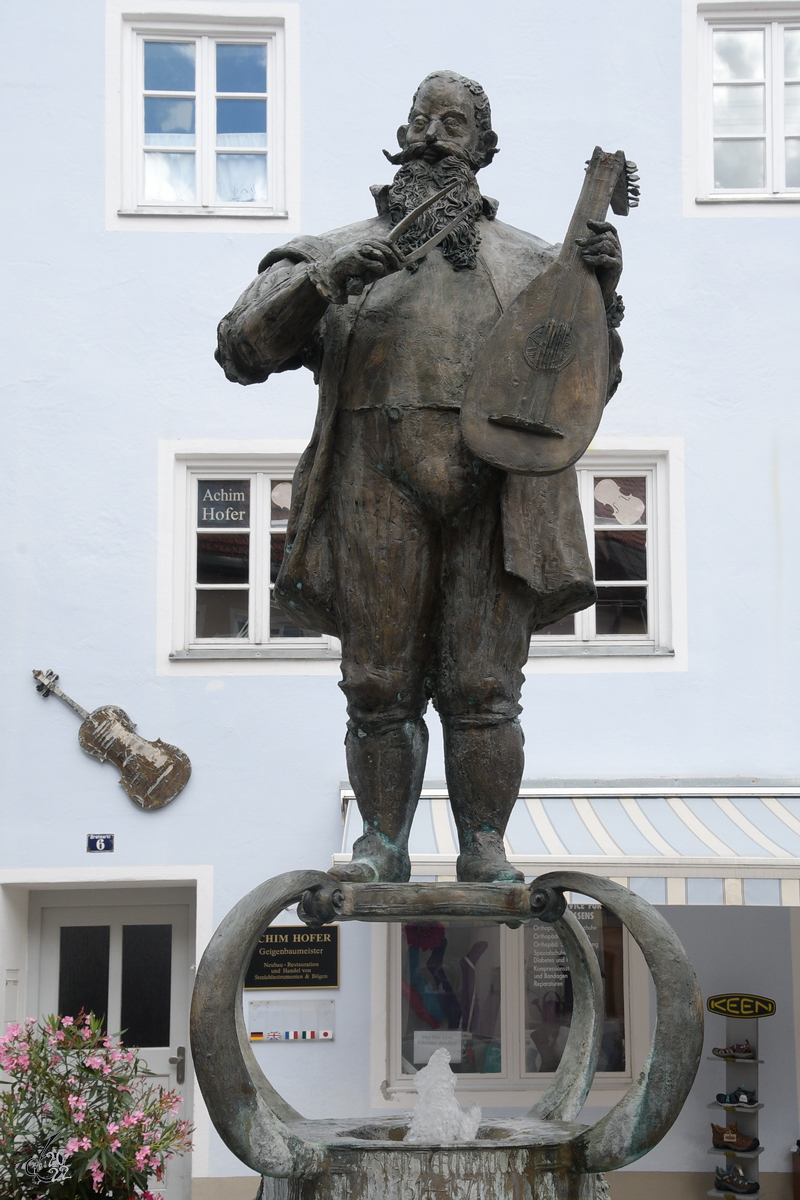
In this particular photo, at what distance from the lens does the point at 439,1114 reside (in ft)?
9.77

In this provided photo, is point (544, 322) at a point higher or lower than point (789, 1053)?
higher

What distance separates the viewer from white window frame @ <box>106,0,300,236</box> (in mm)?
9562

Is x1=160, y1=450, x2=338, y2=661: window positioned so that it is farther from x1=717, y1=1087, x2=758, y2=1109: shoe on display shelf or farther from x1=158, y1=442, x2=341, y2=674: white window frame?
x1=717, y1=1087, x2=758, y2=1109: shoe on display shelf

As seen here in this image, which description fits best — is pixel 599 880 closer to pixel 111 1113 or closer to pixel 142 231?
pixel 111 1113

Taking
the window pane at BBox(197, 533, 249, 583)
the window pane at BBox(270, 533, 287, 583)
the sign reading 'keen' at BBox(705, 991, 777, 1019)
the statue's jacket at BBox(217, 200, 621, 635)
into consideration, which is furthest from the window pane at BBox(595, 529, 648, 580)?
the statue's jacket at BBox(217, 200, 621, 635)

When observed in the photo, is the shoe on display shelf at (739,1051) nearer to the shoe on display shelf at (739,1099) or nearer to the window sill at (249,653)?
the shoe on display shelf at (739,1099)

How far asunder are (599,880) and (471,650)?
528mm

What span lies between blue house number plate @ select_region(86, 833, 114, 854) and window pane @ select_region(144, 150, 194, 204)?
13.2 ft

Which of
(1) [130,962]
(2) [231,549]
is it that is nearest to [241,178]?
(2) [231,549]

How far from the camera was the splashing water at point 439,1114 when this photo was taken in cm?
296

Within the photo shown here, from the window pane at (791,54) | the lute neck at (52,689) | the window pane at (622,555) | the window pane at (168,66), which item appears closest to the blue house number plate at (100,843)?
the lute neck at (52,689)

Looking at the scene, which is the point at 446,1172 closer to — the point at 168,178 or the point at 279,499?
the point at 279,499

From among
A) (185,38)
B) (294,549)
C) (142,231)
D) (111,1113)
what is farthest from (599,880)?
(185,38)

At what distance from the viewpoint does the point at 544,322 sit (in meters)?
2.92
